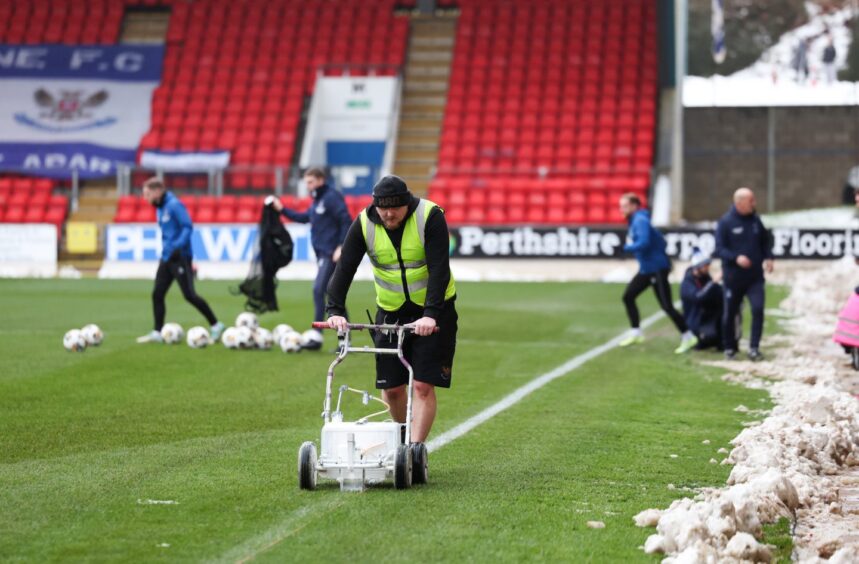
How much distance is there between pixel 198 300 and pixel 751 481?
1074 cm

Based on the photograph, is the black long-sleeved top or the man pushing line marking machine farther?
the black long-sleeved top

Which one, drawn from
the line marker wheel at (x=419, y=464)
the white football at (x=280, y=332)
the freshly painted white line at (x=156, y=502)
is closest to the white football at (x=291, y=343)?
the white football at (x=280, y=332)

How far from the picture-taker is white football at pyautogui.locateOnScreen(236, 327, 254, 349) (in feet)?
55.5

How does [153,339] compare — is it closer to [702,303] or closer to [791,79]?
[702,303]

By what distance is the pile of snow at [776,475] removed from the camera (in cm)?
634

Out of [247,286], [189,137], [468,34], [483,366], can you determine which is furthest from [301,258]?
[483,366]

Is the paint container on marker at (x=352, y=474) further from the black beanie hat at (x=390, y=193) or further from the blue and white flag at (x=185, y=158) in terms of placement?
the blue and white flag at (x=185, y=158)

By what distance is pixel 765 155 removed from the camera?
37.6 metres

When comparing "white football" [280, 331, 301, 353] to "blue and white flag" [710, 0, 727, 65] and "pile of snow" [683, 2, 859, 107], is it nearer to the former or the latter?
"blue and white flag" [710, 0, 727, 65]

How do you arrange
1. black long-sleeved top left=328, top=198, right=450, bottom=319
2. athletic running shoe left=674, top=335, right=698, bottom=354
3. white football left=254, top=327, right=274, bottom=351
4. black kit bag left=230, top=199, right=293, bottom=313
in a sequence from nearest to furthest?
black long-sleeved top left=328, top=198, right=450, bottom=319, white football left=254, top=327, right=274, bottom=351, athletic running shoe left=674, top=335, right=698, bottom=354, black kit bag left=230, top=199, right=293, bottom=313

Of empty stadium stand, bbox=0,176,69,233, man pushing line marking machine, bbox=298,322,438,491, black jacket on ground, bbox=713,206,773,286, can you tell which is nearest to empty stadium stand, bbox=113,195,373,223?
empty stadium stand, bbox=0,176,69,233

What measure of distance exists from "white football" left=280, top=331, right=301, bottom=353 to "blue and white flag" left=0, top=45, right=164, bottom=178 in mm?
24856

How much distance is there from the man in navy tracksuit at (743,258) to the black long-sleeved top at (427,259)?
8.54 meters

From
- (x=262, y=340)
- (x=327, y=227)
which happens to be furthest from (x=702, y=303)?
(x=262, y=340)
